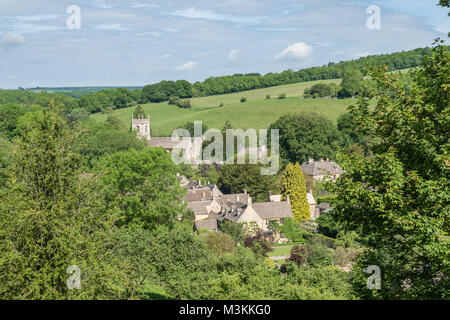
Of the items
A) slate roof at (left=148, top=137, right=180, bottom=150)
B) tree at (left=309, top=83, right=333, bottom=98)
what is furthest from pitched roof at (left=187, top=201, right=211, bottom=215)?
tree at (left=309, top=83, right=333, bottom=98)

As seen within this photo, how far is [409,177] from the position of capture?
11.4 m

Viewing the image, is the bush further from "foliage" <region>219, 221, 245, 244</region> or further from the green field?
the green field

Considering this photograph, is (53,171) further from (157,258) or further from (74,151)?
(157,258)

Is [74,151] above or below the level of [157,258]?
above

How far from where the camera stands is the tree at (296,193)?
63.2 m

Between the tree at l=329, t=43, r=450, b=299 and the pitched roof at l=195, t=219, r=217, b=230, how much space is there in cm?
4052

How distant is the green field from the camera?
124m

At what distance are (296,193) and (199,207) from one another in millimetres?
14236

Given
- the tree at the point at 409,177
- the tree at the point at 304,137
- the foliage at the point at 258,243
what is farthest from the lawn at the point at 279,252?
the tree at the point at 304,137

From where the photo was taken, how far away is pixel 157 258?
23.2 metres

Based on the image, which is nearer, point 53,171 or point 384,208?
point 384,208

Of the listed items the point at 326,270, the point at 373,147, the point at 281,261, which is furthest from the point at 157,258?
the point at 281,261

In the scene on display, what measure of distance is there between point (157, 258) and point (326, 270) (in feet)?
29.5

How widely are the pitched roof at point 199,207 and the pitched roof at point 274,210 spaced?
22.4 ft
